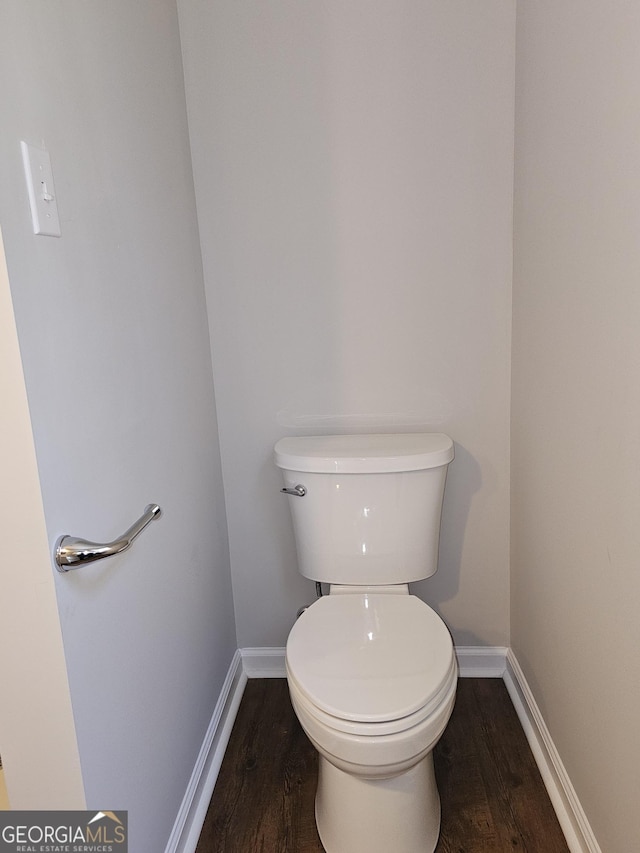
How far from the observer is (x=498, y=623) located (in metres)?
1.91

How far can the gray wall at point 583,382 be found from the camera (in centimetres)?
103

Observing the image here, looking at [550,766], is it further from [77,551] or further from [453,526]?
[77,551]

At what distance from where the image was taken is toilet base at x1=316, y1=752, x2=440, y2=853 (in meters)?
1.30

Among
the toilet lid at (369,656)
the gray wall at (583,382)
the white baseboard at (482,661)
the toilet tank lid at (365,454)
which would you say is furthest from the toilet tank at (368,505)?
the white baseboard at (482,661)

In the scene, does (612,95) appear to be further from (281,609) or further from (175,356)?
(281,609)

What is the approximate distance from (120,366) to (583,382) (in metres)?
0.86

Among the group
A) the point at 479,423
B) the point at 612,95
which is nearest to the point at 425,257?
the point at 479,423

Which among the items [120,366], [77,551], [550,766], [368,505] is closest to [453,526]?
[368,505]

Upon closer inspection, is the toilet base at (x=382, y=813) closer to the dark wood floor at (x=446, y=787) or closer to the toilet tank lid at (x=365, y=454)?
the dark wood floor at (x=446, y=787)

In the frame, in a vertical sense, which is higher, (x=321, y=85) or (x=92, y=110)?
(x=321, y=85)

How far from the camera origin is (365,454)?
61.9 inches

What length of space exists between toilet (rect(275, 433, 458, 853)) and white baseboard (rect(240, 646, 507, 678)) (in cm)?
43

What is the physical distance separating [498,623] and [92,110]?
1.66m

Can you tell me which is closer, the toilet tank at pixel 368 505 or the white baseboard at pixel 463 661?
the toilet tank at pixel 368 505
